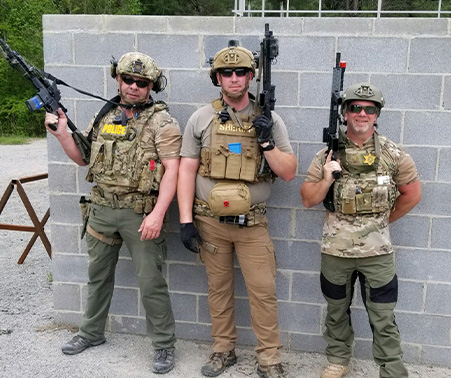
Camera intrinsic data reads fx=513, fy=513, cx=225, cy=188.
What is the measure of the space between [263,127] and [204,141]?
1.45 feet

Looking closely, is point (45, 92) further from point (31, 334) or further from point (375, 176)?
point (375, 176)

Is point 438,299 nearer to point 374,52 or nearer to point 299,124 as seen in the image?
point 299,124

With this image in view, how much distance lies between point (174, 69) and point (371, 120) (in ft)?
4.77

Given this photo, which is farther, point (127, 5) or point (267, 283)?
point (127, 5)

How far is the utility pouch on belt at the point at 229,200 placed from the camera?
121 inches

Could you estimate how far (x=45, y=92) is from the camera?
3354mm

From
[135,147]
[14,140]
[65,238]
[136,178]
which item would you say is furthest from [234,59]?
[14,140]

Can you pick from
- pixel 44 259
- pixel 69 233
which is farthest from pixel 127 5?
pixel 69 233

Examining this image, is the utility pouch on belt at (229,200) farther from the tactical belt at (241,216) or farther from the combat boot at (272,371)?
the combat boot at (272,371)

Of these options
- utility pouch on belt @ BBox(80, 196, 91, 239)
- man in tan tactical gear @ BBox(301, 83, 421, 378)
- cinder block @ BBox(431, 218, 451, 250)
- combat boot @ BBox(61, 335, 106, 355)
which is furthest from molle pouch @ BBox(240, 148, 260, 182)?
combat boot @ BBox(61, 335, 106, 355)

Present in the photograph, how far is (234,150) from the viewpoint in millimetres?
3146

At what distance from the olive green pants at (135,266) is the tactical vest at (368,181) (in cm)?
131

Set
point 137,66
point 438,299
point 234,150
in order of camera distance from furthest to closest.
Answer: point 438,299 < point 137,66 < point 234,150

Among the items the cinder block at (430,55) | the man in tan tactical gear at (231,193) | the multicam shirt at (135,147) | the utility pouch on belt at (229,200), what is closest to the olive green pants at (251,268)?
the man in tan tactical gear at (231,193)
